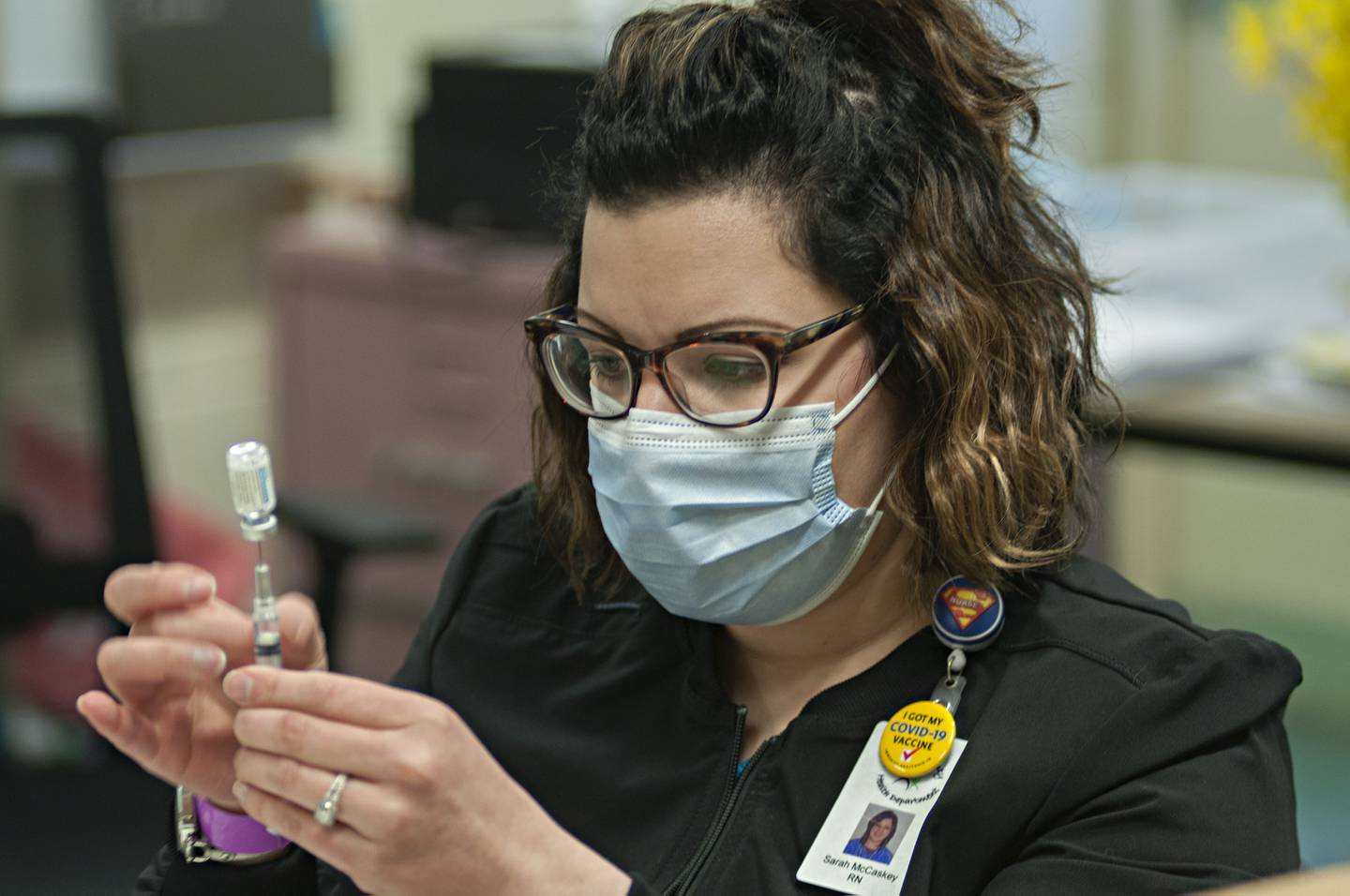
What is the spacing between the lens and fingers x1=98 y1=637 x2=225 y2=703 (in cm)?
110

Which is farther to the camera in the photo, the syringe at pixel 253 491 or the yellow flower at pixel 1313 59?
the yellow flower at pixel 1313 59

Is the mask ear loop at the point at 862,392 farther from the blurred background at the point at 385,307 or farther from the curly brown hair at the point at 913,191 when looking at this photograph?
the blurred background at the point at 385,307

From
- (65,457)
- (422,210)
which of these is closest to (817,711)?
(65,457)

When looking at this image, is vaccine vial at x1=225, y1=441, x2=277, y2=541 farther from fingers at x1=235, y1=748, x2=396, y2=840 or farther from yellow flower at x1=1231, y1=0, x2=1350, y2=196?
yellow flower at x1=1231, y1=0, x2=1350, y2=196

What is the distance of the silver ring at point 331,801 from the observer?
967 mm

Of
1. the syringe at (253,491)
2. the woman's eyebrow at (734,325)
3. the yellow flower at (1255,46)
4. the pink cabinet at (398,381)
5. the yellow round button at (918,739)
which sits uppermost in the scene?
the yellow flower at (1255,46)

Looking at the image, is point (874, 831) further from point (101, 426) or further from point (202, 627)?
point (101, 426)

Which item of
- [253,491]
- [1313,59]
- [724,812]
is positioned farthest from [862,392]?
[1313,59]

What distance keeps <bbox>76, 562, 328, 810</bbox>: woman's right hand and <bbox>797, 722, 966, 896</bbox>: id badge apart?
0.42 meters

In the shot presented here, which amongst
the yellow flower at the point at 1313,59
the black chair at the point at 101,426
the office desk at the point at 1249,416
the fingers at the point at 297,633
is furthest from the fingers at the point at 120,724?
the yellow flower at the point at 1313,59

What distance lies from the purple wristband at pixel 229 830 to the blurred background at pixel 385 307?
1.84ft

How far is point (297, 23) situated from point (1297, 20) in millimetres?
1774

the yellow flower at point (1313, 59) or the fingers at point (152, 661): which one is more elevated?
the yellow flower at point (1313, 59)

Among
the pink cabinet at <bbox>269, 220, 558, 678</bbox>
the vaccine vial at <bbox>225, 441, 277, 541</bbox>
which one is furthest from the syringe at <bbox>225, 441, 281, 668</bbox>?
the pink cabinet at <bbox>269, 220, 558, 678</bbox>
